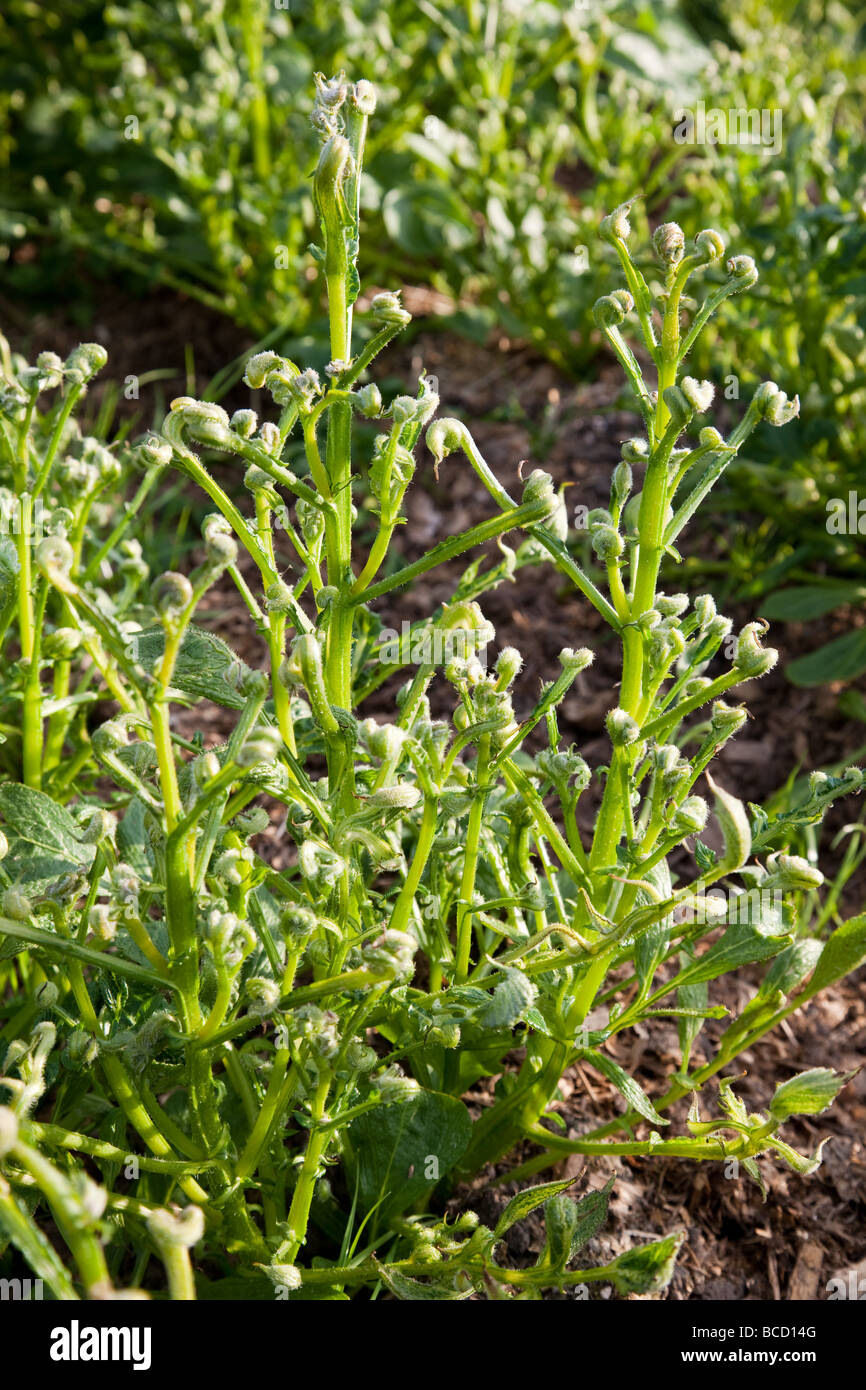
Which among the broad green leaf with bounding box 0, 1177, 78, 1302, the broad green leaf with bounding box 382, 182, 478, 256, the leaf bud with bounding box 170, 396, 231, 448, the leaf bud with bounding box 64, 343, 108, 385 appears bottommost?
the broad green leaf with bounding box 0, 1177, 78, 1302

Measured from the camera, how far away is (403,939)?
1044 mm

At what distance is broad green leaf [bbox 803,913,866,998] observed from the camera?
1219mm

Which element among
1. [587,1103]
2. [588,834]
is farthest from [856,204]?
[587,1103]

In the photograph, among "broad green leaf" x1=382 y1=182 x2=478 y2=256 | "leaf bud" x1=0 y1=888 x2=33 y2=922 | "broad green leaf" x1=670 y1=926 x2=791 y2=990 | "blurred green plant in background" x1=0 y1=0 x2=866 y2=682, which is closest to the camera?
"leaf bud" x1=0 y1=888 x2=33 y2=922

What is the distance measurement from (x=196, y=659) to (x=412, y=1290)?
25.1 inches

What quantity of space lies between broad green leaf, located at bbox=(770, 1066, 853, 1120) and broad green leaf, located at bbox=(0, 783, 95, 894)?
72 centimetres

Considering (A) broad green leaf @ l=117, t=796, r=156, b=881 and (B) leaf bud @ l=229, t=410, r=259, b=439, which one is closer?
(B) leaf bud @ l=229, t=410, r=259, b=439

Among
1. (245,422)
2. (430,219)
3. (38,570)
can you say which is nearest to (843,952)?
(245,422)

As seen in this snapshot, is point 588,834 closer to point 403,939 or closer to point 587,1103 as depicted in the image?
point 587,1103

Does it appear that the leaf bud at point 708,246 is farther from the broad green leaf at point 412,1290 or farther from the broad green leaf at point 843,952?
Answer: the broad green leaf at point 412,1290

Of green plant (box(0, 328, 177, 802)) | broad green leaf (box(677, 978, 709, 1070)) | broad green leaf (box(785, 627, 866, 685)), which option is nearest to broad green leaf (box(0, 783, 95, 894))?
green plant (box(0, 328, 177, 802))

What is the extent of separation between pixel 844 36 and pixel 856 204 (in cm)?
207

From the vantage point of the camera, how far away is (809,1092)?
1.17 metres

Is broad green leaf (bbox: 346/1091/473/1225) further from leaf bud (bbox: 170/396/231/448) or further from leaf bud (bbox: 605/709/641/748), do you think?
leaf bud (bbox: 170/396/231/448)
